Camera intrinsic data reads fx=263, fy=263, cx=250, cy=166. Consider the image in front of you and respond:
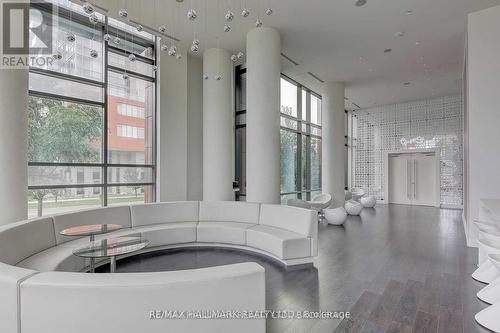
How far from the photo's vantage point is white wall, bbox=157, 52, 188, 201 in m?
6.09

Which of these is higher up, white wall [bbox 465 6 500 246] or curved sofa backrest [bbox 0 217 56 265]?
white wall [bbox 465 6 500 246]

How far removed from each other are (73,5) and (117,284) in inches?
225

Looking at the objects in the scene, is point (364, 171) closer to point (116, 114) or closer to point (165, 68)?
point (165, 68)

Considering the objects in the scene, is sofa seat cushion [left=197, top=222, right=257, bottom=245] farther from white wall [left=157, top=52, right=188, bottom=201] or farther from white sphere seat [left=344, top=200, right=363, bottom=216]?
white sphere seat [left=344, top=200, right=363, bottom=216]

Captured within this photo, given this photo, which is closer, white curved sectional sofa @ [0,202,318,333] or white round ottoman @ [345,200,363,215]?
white curved sectional sofa @ [0,202,318,333]

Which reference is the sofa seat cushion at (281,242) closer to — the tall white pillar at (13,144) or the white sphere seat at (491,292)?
the white sphere seat at (491,292)

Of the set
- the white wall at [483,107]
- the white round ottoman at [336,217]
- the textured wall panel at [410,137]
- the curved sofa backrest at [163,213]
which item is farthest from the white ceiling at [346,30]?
the white round ottoman at [336,217]

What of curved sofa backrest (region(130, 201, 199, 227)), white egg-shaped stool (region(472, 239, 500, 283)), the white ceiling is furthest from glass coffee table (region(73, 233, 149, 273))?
white egg-shaped stool (region(472, 239, 500, 283))

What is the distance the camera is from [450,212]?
9336 mm

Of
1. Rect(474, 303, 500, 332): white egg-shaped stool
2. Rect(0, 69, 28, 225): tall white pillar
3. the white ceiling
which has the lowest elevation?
Rect(474, 303, 500, 332): white egg-shaped stool

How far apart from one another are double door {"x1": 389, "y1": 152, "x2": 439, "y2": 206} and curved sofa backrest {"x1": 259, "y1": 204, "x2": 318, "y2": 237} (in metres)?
9.20

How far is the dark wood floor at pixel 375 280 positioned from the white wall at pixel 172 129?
1.99 metres

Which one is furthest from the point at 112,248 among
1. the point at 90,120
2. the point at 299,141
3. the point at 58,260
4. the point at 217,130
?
the point at 299,141

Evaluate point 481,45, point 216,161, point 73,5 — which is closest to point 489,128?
point 481,45
